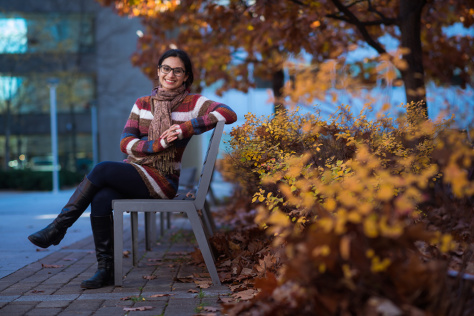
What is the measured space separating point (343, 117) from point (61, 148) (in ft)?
99.9

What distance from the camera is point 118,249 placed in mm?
3793

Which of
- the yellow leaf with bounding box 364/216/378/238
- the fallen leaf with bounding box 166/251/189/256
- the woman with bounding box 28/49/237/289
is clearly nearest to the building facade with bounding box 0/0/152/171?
the fallen leaf with bounding box 166/251/189/256

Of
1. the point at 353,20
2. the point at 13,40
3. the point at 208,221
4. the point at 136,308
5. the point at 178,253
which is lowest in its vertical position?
the point at 178,253

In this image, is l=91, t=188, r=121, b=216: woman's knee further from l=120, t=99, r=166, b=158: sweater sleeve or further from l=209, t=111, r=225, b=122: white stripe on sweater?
l=209, t=111, r=225, b=122: white stripe on sweater

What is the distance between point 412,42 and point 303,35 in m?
1.69

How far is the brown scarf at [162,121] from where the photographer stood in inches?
157

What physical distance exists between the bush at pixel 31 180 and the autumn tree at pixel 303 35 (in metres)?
11.2

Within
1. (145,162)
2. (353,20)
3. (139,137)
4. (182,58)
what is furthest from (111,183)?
(353,20)

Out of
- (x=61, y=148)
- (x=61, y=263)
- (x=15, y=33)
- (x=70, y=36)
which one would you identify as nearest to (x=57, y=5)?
(x=70, y=36)

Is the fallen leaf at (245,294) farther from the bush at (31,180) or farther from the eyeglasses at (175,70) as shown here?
the bush at (31,180)

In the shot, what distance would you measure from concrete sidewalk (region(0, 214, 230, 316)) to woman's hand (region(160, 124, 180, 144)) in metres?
0.97

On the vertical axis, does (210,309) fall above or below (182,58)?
below

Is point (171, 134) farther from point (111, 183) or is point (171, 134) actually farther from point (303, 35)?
point (303, 35)

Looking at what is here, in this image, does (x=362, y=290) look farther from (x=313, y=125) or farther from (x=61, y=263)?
(x=61, y=263)
